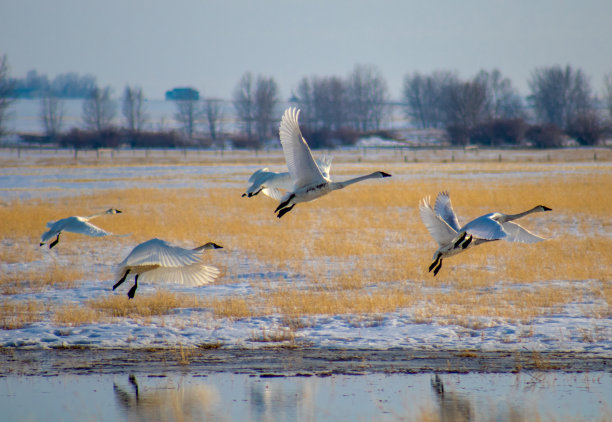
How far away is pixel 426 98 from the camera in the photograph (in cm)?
14662

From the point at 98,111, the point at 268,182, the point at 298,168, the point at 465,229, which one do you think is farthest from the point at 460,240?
the point at 98,111

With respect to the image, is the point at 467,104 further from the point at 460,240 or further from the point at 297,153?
the point at 297,153

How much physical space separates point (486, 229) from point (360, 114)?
426 feet

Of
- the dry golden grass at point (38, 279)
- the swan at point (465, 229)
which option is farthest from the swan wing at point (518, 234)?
the dry golden grass at point (38, 279)

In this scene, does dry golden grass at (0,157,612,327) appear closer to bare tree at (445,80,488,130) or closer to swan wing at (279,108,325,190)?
swan wing at (279,108,325,190)

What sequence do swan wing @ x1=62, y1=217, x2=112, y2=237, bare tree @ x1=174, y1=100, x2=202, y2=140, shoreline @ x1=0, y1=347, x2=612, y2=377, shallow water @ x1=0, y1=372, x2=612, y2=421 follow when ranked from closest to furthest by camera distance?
shallow water @ x1=0, y1=372, x2=612, y2=421 → shoreline @ x1=0, y1=347, x2=612, y2=377 → swan wing @ x1=62, y1=217, x2=112, y2=237 → bare tree @ x1=174, y1=100, x2=202, y2=140

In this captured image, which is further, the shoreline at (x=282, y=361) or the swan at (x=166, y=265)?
the shoreline at (x=282, y=361)

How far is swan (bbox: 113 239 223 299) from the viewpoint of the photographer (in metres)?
8.80

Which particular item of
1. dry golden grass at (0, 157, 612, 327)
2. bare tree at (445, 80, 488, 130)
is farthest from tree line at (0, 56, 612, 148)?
dry golden grass at (0, 157, 612, 327)

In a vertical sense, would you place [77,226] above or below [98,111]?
below

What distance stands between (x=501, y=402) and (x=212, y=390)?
131 inches

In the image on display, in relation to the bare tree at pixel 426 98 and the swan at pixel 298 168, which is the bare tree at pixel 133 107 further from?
the swan at pixel 298 168

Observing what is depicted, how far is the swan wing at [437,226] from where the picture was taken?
1029cm

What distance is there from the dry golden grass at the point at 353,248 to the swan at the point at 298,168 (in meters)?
3.30
